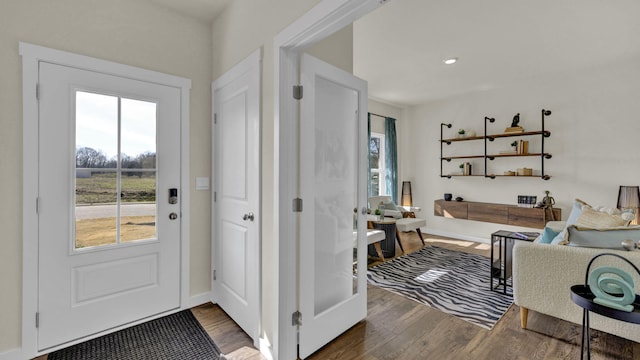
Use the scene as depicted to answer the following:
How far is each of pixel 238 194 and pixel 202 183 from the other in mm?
535

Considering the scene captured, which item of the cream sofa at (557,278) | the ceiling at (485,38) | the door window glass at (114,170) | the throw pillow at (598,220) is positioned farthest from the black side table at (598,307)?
the door window glass at (114,170)

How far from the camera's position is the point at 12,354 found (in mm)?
1771

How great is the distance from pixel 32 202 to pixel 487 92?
5956 millimetres

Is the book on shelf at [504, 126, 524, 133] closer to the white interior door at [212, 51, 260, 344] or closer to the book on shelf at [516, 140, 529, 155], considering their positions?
the book on shelf at [516, 140, 529, 155]

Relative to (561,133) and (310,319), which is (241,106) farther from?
(561,133)

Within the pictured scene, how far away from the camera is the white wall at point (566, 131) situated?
12.5 feet

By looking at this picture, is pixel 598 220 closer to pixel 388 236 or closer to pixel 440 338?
pixel 440 338

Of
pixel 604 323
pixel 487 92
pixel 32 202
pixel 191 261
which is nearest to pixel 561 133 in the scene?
pixel 487 92

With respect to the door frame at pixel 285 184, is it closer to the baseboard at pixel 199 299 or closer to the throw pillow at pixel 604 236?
the baseboard at pixel 199 299

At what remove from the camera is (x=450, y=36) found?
9.73 ft

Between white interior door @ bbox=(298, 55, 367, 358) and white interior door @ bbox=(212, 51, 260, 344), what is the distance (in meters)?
0.36

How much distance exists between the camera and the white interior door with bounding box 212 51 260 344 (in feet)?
6.58

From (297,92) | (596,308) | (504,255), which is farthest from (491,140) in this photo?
(297,92)

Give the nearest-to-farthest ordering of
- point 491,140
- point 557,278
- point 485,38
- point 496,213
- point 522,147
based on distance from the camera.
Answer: point 557,278, point 485,38, point 522,147, point 496,213, point 491,140
